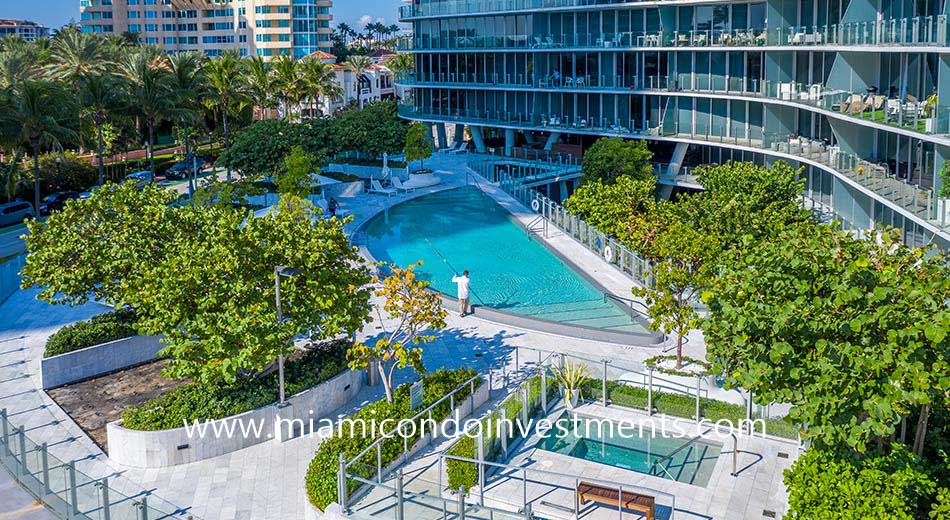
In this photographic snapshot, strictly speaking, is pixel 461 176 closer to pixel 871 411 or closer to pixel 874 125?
pixel 874 125

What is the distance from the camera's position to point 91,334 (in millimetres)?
26688

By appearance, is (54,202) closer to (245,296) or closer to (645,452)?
(245,296)

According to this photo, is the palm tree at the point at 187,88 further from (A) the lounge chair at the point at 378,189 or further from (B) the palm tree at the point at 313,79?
(B) the palm tree at the point at 313,79

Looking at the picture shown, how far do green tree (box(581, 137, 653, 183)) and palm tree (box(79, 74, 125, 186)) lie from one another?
2694 centimetres

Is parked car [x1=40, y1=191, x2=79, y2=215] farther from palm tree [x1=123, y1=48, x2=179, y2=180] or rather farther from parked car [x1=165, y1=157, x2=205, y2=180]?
parked car [x1=165, y1=157, x2=205, y2=180]

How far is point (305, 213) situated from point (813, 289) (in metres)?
21.6

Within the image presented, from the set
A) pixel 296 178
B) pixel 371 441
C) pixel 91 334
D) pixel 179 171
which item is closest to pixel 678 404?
pixel 371 441

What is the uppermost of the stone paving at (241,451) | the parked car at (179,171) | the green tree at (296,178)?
the green tree at (296,178)

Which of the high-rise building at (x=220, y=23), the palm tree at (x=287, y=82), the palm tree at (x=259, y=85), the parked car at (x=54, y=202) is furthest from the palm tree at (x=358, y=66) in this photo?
the parked car at (x=54, y=202)

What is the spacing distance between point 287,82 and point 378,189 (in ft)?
85.8

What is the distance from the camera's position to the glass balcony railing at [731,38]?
1242 inches

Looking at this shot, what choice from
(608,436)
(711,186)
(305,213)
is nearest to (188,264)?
(608,436)

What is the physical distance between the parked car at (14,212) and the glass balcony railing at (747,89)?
27697 mm

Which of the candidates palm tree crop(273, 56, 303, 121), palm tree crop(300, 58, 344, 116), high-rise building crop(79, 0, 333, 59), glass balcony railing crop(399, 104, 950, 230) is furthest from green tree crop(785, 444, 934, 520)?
high-rise building crop(79, 0, 333, 59)
